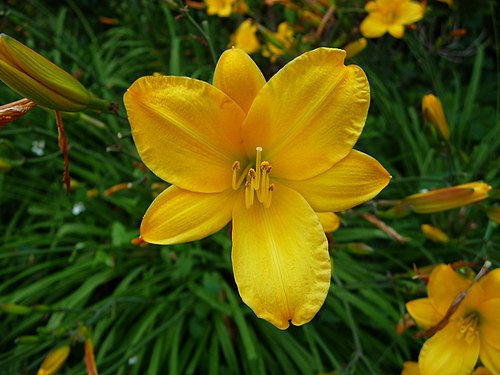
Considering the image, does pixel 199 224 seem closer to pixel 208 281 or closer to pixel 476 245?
pixel 208 281

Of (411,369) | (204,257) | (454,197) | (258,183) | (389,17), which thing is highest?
(389,17)

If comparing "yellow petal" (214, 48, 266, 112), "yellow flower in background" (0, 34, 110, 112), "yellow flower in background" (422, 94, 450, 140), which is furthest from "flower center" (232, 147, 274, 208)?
"yellow flower in background" (422, 94, 450, 140)

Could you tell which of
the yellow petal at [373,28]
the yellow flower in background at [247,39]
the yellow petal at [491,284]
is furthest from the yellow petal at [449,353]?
the yellow flower in background at [247,39]

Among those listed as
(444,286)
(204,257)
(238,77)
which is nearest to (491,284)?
(444,286)

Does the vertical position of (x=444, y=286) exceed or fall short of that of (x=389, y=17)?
it falls short

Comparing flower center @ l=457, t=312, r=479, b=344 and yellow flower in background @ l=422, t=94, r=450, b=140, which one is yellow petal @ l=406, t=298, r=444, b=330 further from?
yellow flower in background @ l=422, t=94, r=450, b=140

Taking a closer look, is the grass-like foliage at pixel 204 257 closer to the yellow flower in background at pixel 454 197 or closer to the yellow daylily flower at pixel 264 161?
the yellow flower in background at pixel 454 197

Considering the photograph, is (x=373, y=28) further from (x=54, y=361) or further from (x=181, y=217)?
(x=54, y=361)
